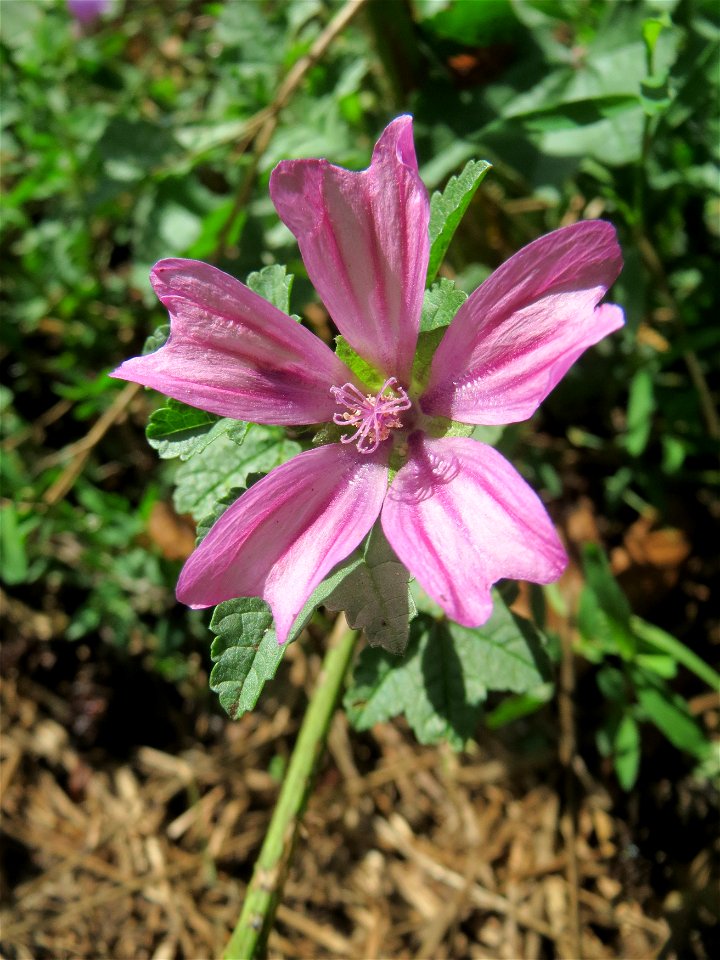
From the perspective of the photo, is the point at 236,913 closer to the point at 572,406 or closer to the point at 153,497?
the point at 153,497

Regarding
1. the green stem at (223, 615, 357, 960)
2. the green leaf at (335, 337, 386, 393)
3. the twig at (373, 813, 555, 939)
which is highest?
the green leaf at (335, 337, 386, 393)

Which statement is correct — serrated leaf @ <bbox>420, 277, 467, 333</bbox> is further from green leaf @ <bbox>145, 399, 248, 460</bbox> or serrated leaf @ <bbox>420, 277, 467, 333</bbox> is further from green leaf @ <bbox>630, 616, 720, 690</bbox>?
green leaf @ <bbox>630, 616, 720, 690</bbox>

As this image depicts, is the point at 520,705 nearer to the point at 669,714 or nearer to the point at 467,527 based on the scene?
the point at 669,714

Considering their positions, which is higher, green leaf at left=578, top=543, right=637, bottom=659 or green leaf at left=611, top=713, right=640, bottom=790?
green leaf at left=578, top=543, right=637, bottom=659

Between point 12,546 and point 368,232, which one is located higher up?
point 368,232

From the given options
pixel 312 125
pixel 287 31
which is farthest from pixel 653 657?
pixel 287 31

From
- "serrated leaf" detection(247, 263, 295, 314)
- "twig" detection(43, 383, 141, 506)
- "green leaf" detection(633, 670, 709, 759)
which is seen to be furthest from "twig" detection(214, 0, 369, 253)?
"green leaf" detection(633, 670, 709, 759)

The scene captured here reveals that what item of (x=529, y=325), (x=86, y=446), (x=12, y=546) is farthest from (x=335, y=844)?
(x=529, y=325)
